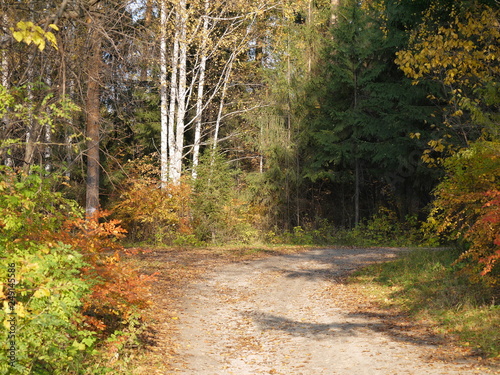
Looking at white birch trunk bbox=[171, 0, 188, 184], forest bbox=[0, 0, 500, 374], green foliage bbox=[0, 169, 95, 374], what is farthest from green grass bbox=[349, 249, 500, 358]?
white birch trunk bbox=[171, 0, 188, 184]

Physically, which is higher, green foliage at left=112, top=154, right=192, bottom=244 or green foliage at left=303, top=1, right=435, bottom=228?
green foliage at left=303, top=1, right=435, bottom=228

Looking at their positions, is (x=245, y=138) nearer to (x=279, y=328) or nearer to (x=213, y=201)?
(x=213, y=201)

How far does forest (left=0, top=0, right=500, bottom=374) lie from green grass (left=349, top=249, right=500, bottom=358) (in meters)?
0.43

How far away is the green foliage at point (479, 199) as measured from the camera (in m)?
7.70

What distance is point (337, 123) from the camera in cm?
2327

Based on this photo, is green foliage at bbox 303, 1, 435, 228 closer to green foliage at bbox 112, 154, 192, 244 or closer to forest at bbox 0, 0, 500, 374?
forest at bbox 0, 0, 500, 374

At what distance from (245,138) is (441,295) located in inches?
652

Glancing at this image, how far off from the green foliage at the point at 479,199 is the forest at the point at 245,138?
0.12 feet

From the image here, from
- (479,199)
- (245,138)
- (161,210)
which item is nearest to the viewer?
(479,199)

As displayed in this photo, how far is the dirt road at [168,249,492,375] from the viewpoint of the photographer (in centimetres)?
650

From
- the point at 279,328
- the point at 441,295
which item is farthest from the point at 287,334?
the point at 441,295

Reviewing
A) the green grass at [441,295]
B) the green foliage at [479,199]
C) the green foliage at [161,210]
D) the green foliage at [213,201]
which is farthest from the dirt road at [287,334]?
the green foliage at [161,210]

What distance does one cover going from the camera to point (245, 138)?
982 inches

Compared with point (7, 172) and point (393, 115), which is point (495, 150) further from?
point (393, 115)
